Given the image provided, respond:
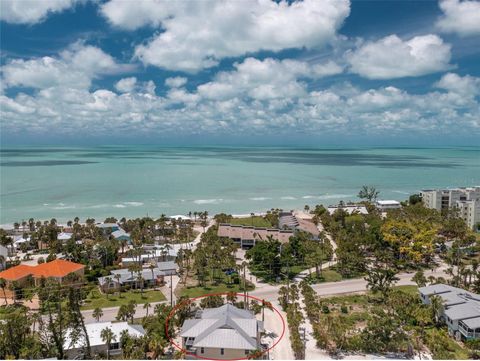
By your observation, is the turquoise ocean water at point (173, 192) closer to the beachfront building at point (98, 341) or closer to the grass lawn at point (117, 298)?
the grass lawn at point (117, 298)

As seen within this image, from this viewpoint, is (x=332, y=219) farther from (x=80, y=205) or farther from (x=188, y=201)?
(x=80, y=205)

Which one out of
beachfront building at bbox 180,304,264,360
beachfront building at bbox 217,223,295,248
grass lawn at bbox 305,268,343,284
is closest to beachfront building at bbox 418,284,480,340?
grass lawn at bbox 305,268,343,284

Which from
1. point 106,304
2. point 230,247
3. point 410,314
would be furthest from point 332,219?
point 106,304

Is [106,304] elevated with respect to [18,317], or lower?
lower

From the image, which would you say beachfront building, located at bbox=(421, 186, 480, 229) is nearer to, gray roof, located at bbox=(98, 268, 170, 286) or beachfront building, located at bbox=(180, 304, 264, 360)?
gray roof, located at bbox=(98, 268, 170, 286)

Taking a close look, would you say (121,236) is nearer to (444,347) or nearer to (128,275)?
(128,275)

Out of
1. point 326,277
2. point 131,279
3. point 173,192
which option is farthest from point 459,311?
point 173,192
